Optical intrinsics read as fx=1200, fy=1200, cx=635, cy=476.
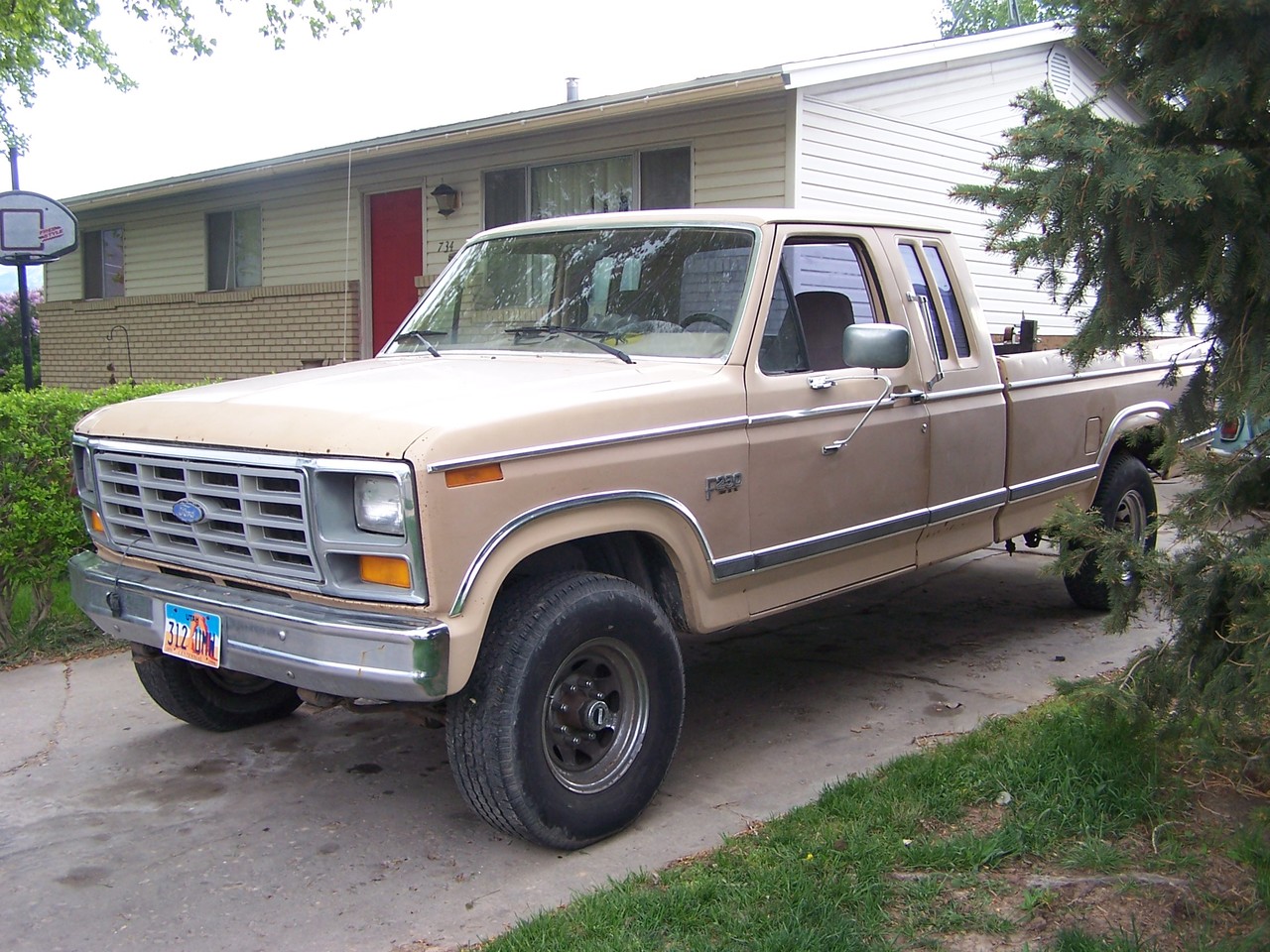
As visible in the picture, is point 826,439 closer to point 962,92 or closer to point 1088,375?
point 1088,375

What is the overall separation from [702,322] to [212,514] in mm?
1896

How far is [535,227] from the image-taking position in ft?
17.3

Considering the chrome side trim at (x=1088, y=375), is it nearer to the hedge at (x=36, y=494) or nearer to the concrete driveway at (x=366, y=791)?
the concrete driveway at (x=366, y=791)

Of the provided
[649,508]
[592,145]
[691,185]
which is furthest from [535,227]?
[592,145]

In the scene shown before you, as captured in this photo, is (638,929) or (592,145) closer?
(638,929)

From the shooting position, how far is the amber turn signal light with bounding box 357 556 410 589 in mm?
3389

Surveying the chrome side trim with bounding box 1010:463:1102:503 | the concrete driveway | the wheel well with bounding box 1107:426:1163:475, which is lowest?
the concrete driveway

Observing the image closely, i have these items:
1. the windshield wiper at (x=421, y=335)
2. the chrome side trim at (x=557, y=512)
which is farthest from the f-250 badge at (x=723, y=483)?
the windshield wiper at (x=421, y=335)

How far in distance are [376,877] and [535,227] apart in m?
2.84

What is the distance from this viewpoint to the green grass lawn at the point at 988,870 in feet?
10.2

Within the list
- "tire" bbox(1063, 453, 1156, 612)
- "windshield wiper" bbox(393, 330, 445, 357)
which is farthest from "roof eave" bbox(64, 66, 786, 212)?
"windshield wiper" bbox(393, 330, 445, 357)

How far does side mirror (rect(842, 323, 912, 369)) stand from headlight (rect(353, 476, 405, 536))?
73.2 inches

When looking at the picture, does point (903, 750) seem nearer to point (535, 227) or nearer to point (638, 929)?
point (638, 929)

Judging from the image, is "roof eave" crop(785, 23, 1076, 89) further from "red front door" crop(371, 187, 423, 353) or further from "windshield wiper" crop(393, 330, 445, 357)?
"windshield wiper" crop(393, 330, 445, 357)
